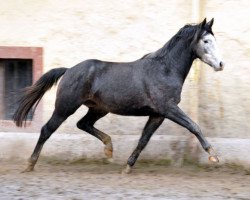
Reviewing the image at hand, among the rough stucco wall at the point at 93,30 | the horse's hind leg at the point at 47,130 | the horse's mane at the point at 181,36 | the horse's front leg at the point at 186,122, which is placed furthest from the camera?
the rough stucco wall at the point at 93,30

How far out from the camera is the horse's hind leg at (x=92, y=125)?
25.3ft

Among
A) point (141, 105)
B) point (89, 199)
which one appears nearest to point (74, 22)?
point (141, 105)

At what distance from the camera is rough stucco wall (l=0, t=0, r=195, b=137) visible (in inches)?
324

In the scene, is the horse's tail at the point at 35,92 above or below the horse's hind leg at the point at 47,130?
above

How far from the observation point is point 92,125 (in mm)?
7895

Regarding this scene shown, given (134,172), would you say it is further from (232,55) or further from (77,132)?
(232,55)

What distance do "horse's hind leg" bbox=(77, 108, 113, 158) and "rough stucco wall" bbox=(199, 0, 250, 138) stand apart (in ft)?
4.50

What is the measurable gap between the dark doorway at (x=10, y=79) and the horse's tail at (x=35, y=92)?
107 cm

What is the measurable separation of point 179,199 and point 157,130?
2292mm

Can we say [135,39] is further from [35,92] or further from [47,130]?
[47,130]

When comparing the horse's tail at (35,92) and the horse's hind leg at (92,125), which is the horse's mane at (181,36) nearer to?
the horse's hind leg at (92,125)

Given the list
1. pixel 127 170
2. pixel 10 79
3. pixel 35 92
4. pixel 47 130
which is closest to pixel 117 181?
pixel 127 170

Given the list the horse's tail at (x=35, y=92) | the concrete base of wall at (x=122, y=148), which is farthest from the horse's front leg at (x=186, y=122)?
the horse's tail at (x=35, y=92)

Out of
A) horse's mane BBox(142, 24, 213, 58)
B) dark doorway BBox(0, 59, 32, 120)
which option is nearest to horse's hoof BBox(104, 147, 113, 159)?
horse's mane BBox(142, 24, 213, 58)
